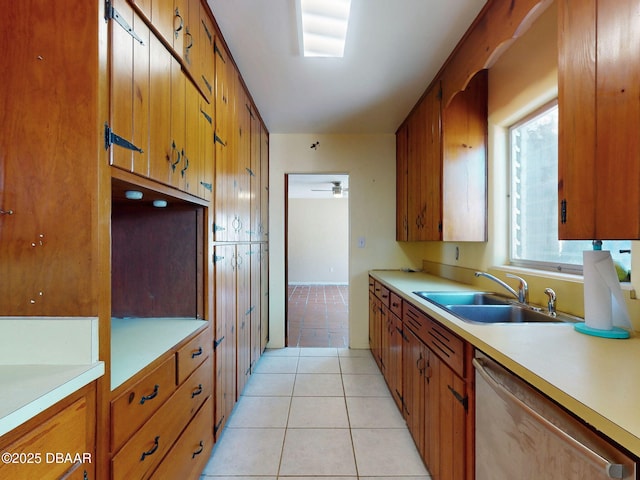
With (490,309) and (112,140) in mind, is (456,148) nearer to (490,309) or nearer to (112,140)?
(490,309)

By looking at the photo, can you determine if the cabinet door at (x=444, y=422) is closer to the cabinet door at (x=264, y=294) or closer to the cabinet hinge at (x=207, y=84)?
the cabinet hinge at (x=207, y=84)

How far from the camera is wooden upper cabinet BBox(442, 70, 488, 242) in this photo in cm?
214

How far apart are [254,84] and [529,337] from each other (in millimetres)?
2393

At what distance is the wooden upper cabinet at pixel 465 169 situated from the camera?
2.14 m

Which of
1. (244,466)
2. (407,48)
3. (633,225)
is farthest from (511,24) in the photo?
(244,466)

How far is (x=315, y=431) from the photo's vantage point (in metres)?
1.90

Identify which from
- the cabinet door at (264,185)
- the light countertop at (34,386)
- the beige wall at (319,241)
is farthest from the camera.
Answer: the beige wall at (319,241)

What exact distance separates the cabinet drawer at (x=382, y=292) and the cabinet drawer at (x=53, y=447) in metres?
2.05

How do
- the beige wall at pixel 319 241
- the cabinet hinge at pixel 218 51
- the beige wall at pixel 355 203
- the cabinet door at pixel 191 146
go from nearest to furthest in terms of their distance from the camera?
the cabinet door at pixel 191 146 → the cabinet hinge at pixel 218 51 → the beige wall at pixel 355 203 → the beige wall at pixel 319 241

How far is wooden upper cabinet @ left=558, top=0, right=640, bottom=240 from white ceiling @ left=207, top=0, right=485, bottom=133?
0.78 meters

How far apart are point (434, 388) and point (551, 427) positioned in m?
0.76

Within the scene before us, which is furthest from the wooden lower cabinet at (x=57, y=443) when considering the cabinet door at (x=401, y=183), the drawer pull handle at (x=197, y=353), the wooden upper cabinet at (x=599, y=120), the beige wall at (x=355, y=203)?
the cabinet door at (x=401, y=183)

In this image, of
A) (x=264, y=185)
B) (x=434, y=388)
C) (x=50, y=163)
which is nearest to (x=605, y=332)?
(x=434, y=388)

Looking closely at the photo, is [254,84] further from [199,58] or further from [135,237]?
[135,237]
